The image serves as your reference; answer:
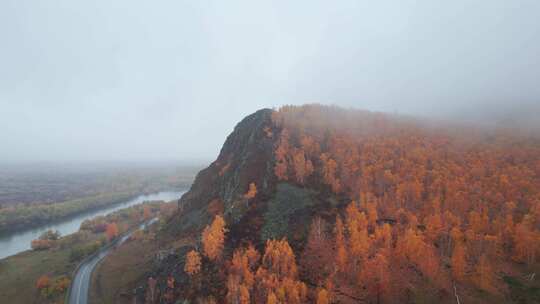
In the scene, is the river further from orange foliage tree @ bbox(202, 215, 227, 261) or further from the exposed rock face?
orange foliage tree @ bbox(202, 215, 227, 261)

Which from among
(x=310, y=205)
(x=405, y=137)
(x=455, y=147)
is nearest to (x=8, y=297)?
(x=310, y=205)

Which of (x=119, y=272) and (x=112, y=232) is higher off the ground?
(x=112, y=232)

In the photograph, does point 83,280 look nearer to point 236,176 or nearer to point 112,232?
point 112,232

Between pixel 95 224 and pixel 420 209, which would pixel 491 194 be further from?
pixel 95 224

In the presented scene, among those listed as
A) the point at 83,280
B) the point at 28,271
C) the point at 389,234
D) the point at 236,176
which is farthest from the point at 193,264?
the point at 28,271

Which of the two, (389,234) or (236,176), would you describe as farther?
(236,176)

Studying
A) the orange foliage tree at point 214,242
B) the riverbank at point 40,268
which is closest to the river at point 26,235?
the riverbank at point 40,268
